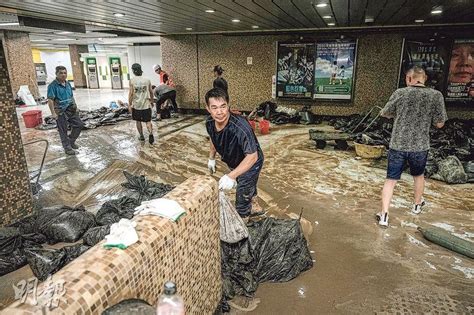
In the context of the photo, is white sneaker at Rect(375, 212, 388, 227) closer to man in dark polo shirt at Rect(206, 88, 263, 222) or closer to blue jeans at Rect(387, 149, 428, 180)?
blue jeans at Rect(387, 149, 428, 180)

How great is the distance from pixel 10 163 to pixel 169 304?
3399 mm

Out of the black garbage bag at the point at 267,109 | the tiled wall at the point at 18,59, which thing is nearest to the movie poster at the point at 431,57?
the black garbage bag at the point at 267,109

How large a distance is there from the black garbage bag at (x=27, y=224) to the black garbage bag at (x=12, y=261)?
16.7 inches

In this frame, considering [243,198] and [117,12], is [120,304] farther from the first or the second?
[117,12]

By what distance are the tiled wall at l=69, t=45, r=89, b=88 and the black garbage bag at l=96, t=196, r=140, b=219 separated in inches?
767

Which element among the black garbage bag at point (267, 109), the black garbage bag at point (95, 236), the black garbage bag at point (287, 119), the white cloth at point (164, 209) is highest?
the white cloth at point (164, 209)

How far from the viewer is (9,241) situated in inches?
112

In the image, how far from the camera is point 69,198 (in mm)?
4293

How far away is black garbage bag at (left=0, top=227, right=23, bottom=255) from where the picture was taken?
2.79m

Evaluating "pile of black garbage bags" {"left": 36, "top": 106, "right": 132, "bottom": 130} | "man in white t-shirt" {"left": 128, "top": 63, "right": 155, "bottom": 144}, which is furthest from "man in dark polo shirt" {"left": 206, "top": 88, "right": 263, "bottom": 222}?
"pile of black garbage bags" {"left": 36, "top": 106, "right": 132, "bottom": 130}

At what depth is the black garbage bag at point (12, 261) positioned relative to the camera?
2.69 m

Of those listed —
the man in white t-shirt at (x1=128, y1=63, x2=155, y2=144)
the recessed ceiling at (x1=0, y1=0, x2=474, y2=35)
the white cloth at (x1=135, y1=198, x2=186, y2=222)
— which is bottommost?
the white cloth at (x1=135, y1=198, x2=186, y2=222)

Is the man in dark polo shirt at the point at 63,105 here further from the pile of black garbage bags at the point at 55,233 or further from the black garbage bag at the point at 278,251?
the black garbage bag at the point at 278,251

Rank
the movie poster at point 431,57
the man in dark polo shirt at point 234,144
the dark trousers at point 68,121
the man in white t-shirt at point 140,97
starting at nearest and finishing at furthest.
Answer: the man in dark polo shirt at point 234,144
the dark trousers at point 68,121
the man in white t-shirt at point 140,97
the movie poster at point 431,57
